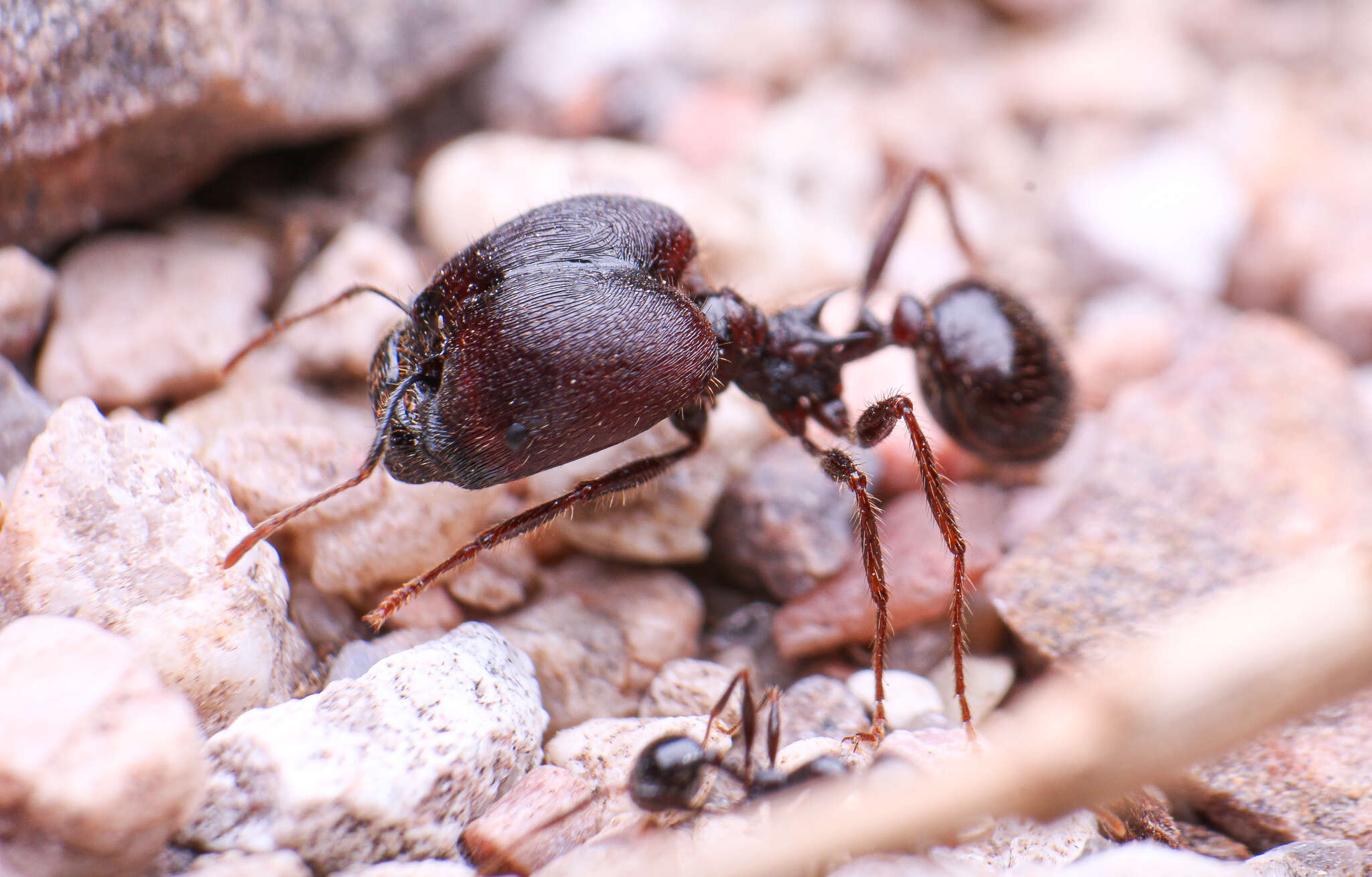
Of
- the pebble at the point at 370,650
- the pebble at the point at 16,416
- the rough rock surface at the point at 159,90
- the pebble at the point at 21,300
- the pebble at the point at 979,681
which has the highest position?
the rough rock surface at the point at 159,90

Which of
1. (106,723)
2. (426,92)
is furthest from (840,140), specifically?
(106,723)

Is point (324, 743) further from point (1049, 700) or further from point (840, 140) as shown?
point (840, 140)

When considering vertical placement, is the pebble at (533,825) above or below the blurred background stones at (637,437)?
below

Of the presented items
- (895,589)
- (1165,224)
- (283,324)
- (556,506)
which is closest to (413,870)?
(556,506)

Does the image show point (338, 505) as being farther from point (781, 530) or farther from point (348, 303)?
point (781, 530)

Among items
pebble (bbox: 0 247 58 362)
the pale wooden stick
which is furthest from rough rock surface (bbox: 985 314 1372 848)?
pebble (bbox: 0 247 58 362)

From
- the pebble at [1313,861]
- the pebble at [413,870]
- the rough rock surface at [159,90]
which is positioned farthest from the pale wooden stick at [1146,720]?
the rough rock surface at [159,90]

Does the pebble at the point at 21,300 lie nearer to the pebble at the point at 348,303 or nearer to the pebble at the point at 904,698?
the pebble at the point at 348,303
